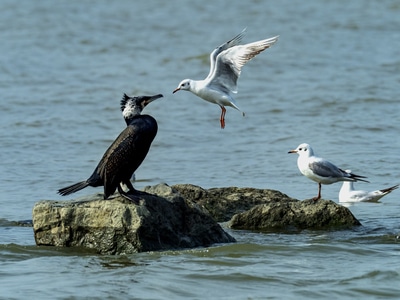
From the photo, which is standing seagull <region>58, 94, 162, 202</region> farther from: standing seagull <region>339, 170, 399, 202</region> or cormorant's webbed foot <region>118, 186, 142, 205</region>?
standing seagull <region>339, 170, 399, 202</region>

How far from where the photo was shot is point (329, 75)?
2358 centimetres

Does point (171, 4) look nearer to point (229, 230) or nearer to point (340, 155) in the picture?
point (340, 155)

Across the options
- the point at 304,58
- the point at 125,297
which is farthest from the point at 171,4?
the point at 125,297

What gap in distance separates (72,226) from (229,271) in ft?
5.25

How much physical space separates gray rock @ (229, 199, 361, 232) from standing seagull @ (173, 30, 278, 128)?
113 inches

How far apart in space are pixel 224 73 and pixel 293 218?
363cm

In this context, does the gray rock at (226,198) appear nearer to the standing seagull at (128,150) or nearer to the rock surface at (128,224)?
the rock surface at (128,224)

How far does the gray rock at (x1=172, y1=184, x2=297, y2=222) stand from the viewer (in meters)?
11.4

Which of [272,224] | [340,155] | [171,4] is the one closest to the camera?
[272,224]

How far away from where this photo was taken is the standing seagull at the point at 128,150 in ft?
30.5

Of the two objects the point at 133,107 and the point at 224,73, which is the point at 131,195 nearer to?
the point at 133,107

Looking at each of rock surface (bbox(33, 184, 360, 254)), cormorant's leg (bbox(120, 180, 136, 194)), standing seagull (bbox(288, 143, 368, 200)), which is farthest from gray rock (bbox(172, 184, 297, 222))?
cormorant's leg (bbox(120, 180, 136, 194))

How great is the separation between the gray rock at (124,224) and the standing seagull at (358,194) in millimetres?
3475

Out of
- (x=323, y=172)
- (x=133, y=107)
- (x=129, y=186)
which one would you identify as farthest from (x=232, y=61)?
(x=129, y=186)
